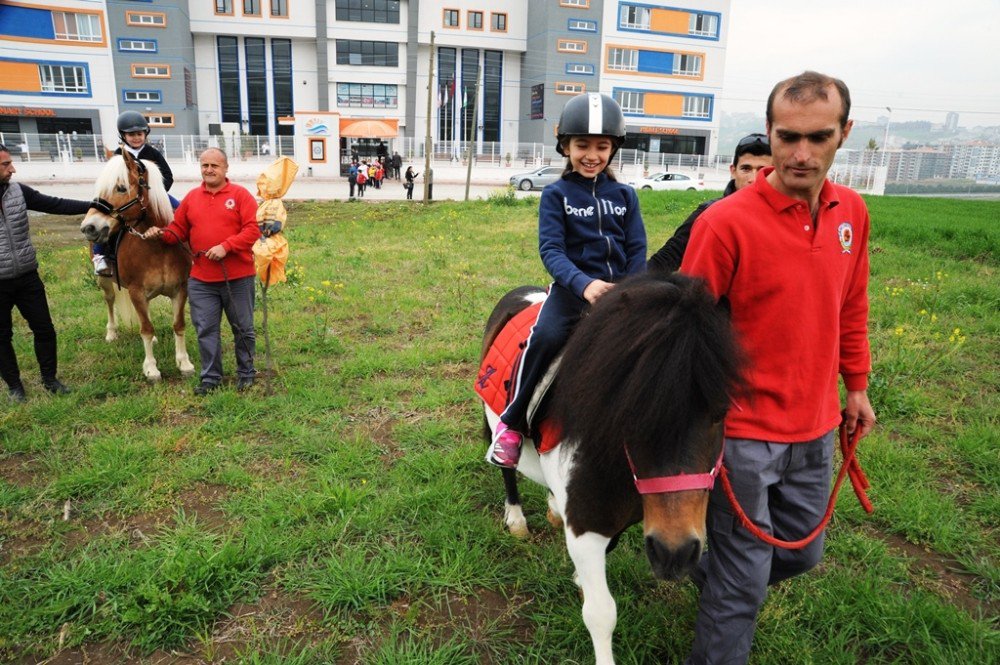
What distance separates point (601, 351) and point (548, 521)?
6.76 ft

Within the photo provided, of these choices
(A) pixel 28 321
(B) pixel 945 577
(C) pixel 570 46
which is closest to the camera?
(B) pixel 945 577

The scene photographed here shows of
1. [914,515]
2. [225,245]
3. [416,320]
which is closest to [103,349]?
[225,245]

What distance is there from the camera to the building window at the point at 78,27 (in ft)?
144

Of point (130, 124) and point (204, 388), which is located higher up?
point (130, 124)

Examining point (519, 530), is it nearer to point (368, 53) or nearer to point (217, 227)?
point (217, 227)

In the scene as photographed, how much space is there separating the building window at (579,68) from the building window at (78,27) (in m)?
36.6

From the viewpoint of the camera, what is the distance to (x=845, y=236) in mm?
2199

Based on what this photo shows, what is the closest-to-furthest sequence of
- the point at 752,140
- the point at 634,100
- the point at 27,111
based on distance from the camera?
1. the point at 752,140
2. the point at 27,111
3. the point at 634,100

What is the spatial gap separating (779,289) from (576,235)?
1220 millimetres

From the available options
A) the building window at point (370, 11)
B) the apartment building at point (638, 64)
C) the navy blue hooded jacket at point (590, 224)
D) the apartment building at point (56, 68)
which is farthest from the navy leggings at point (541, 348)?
the building window at point (370, 11)

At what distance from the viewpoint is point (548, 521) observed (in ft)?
12.1

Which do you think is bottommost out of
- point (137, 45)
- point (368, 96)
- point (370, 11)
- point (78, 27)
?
point (368, 96)

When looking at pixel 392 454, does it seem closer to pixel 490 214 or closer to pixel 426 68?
pixel 490 214

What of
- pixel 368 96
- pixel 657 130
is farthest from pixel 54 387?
pixel 657 130
